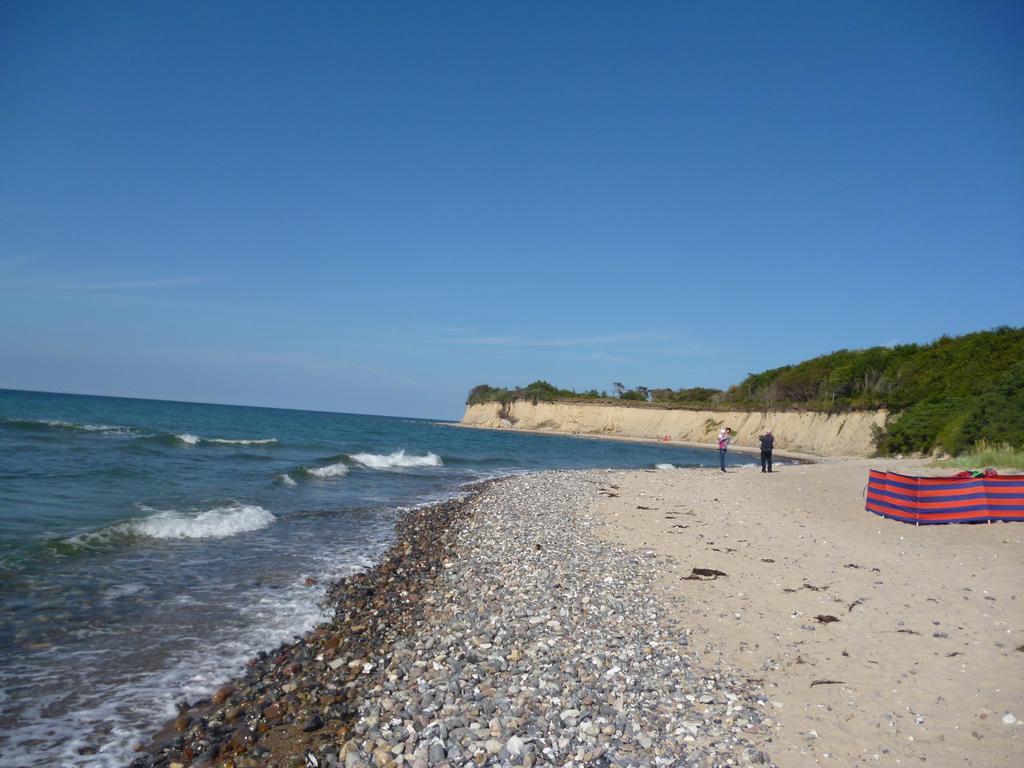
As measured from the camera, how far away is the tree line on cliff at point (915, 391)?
24484mm

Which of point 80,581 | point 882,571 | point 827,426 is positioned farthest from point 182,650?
point 827,426

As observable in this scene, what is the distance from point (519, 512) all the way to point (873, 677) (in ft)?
34.7

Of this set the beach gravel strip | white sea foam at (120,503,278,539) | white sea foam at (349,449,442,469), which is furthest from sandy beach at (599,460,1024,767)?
white sea foam at (349,449,442,469)

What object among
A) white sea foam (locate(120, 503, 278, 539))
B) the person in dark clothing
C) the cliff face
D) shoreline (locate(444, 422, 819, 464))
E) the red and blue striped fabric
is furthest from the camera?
the cliff face

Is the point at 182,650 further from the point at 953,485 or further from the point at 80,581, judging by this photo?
the point at 953,485

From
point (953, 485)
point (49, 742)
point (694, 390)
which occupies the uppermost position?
point (694, 390)

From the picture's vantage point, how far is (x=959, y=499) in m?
12.2

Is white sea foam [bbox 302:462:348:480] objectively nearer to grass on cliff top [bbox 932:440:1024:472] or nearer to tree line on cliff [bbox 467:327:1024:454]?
grass on cliff top [bbox 932:440:1024:472]

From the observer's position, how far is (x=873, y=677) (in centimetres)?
554

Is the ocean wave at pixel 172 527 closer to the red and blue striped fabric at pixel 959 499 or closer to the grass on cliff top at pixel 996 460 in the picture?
the red and blue striped fabric at pixel 959 499

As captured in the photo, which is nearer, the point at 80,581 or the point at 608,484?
the point at 80,581

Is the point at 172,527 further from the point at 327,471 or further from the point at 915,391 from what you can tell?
the point at 915,391

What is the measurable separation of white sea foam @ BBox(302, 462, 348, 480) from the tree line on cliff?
82.1 feet

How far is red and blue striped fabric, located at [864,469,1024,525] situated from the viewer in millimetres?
11836
